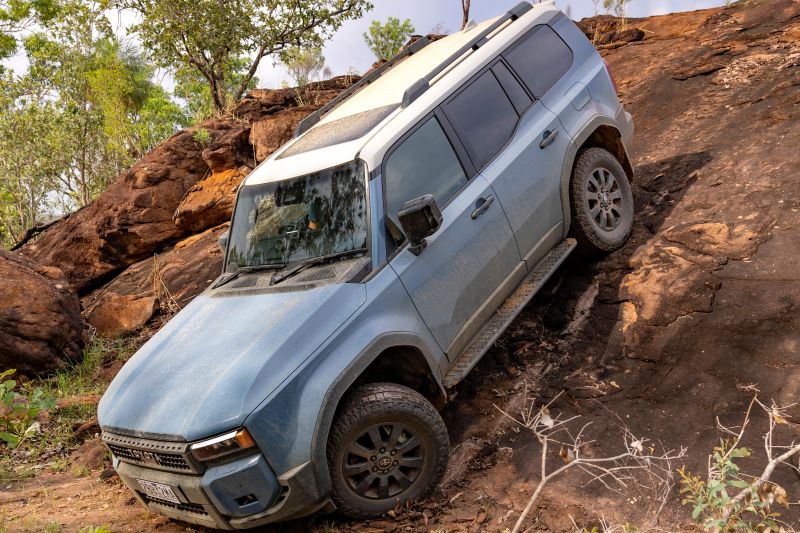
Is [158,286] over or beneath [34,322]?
beneath

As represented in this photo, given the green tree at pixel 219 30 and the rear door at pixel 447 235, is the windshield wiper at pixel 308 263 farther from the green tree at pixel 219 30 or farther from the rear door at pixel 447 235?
the green tree at pixel 219 30

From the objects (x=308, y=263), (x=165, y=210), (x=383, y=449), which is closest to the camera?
(x=383, y=449)

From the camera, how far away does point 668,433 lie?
3861mm

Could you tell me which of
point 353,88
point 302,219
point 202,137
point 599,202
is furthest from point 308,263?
point 202,137

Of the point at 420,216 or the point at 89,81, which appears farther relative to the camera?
the point at 89,81

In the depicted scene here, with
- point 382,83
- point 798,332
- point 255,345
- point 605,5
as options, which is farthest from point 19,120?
point 798,332

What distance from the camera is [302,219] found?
4172 mm

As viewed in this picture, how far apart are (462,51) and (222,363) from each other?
3020 millimetres

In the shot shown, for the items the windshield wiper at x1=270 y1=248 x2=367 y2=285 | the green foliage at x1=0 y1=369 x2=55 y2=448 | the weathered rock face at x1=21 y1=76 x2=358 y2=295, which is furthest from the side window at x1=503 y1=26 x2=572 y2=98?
the weathered rock face at x1=21 y1=76 x2=358 y2=295

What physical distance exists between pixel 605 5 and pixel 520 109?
32.7 ft

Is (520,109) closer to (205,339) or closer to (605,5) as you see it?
→ (205,339)

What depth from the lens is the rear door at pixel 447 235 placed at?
3.97m

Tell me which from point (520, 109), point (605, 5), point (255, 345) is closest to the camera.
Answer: point (255, 345)

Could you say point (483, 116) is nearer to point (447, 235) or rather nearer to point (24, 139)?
point (447, 235)
